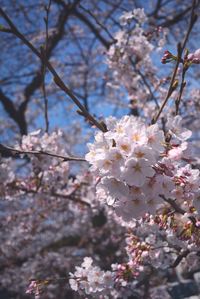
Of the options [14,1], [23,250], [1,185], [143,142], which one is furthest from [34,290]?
[14,1]

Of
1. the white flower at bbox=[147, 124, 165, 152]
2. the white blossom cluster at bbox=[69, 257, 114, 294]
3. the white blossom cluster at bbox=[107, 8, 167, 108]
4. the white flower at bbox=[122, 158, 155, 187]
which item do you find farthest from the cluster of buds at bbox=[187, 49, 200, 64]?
the white blossom cluster at bbox=[107, 8, 167, 108]

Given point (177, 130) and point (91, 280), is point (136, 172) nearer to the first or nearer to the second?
point (177, 130)

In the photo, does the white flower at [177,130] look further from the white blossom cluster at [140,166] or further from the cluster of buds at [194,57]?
the cluster of buds at [194,57]

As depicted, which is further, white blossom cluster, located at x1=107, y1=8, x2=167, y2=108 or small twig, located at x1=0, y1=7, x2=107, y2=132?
white blossom cluster, located at x1=107, y1=8, x2=167, y2=108

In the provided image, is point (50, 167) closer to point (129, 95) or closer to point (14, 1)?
point (129, 95)

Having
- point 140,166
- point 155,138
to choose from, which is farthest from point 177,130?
point 140,166

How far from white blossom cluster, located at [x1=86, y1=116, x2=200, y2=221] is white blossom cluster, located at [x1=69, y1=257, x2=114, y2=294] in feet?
4.11

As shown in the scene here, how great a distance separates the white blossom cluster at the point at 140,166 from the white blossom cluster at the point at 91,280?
125cm

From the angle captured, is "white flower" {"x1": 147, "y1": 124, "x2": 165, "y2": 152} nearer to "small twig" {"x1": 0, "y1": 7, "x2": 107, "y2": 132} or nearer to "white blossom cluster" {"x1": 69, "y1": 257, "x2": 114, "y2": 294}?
"small twig" {"x1": 0, "y1": 7, "x2": 107, "y2": 132}

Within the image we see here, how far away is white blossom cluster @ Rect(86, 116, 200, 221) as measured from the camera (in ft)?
4.42

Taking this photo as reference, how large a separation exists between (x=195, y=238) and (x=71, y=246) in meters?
6.50

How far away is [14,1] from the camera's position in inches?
321

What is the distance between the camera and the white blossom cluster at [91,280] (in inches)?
102

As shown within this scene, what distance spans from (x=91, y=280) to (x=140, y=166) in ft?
5.25
